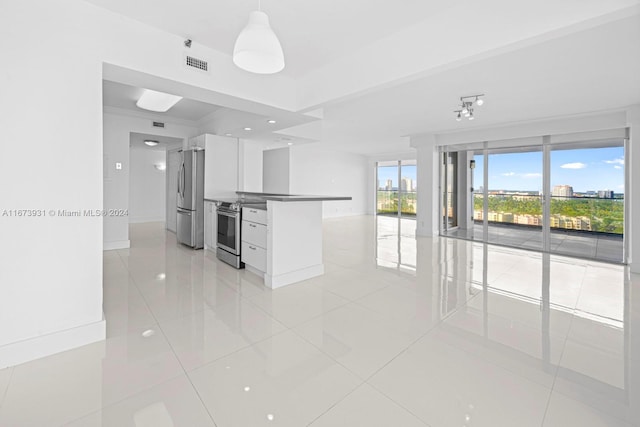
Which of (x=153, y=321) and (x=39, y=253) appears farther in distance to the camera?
(x=153, y=321)

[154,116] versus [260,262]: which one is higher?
[154,116]

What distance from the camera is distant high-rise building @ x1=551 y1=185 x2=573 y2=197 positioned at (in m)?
5.55

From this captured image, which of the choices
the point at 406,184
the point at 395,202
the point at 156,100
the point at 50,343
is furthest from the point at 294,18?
the point at 395,202

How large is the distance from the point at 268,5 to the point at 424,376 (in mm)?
2948

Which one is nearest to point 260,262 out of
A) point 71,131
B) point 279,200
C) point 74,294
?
point 279,200

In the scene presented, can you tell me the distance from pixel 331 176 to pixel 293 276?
7.30 meters

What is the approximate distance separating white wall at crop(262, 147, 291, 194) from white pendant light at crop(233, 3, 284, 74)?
23.8 ft

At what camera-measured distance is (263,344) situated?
212 centimetres

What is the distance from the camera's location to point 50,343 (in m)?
1.99

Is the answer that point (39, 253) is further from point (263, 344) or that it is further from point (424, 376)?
point (424, 376)

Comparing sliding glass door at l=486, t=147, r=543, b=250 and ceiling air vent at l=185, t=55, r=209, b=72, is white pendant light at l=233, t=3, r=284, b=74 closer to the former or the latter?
ceiling air vent at l=185, t=55, r=209, b=72

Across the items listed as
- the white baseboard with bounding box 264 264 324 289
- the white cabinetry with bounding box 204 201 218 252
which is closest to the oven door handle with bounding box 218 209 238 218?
the white cabinetry with bounding box 204 201 218 252

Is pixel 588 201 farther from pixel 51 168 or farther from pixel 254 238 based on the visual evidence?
pixel 51 168

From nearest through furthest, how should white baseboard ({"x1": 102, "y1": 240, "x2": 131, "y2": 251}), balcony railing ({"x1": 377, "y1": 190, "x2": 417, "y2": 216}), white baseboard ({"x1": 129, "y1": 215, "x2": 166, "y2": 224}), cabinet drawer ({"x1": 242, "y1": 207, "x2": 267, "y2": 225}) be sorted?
1. cabinet drawer ({"x1": 242, "y1": 207, "x2": 267, "y2": 225})
2. white baseboard ({"x1": 102, "y1": 240, "x2": 131, "y2": 251})
3. white baseboard ({"x1": 129, "y1": 215, "x2": 166, "y2": 224})
4. balcony railing ({"x1": 377, "y1": 190, "x2": 417, "y2": 216})
